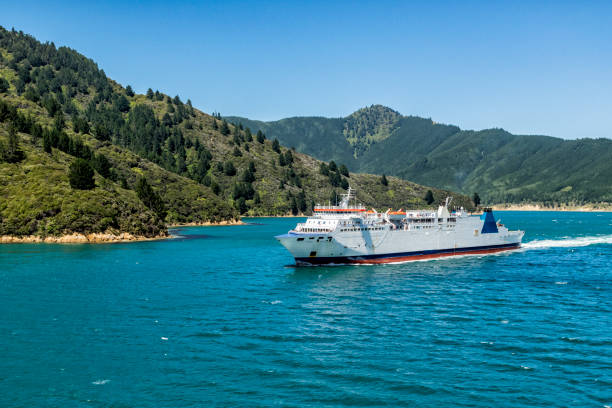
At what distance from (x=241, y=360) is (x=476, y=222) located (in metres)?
80.7

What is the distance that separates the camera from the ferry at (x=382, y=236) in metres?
81.4

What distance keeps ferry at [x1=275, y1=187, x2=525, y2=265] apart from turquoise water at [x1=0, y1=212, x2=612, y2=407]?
5.52 meters

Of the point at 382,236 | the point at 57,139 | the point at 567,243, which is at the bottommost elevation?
the point at 567,243

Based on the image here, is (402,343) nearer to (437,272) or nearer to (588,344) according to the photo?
(588,344)

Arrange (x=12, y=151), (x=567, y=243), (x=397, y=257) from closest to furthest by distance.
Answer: (x=397, y=257) → (x=567, y=243) → (x=12, y=151)

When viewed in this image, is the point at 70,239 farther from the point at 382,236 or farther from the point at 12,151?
the point at 382,236

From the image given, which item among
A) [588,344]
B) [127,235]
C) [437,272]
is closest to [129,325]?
[588,344]

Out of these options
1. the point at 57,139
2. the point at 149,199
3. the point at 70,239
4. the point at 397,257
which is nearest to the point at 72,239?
the point at 70,239

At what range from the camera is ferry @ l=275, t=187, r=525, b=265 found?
8144 cm

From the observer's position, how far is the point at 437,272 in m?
77.2

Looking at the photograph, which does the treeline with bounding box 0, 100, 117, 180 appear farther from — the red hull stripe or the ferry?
the red hull stripe

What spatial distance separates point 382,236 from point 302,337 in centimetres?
4879

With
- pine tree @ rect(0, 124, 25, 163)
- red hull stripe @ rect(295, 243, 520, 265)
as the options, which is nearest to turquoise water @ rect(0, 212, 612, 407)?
red hull stripe @ rect(295, 243, 520, 265)

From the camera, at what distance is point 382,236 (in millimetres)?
86938
